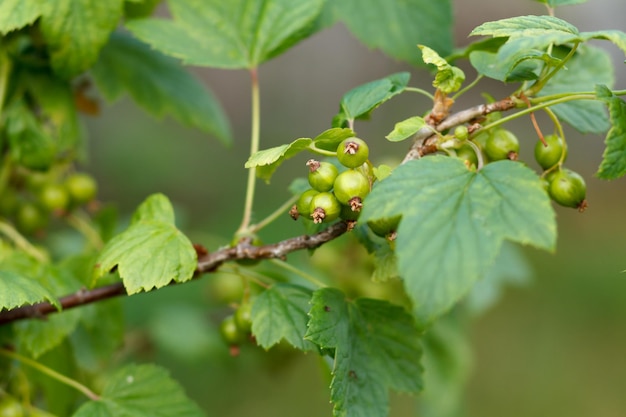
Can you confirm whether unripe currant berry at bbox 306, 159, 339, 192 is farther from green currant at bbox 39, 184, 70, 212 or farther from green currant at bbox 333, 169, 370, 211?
green currant at bbox 39, 184, 70, 212

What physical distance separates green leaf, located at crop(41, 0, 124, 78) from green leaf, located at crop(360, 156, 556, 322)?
2.90ft

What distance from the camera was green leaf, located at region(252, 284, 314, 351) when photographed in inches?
53.1

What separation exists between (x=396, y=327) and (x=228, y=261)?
35cm

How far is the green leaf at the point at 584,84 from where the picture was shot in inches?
56.8

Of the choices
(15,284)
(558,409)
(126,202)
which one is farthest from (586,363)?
(15,284)

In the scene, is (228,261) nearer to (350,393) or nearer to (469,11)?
(350,393)

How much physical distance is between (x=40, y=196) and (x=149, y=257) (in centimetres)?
76

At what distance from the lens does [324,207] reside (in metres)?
1.22

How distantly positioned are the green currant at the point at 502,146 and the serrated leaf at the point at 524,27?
21cm

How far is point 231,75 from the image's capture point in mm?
7484

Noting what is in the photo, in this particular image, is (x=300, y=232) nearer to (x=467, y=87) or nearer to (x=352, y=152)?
(x=467, y=87)

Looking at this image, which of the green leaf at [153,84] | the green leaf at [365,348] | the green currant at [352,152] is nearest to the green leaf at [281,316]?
the green leaf at [365,348]

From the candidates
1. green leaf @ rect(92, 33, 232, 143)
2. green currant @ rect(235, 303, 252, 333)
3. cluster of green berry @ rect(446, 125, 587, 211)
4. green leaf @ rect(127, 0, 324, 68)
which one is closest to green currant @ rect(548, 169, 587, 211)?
cluster of green berry @ rect(446, 125, 587, 211)

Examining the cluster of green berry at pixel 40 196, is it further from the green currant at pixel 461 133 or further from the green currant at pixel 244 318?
the green currant at pixel 461 133
